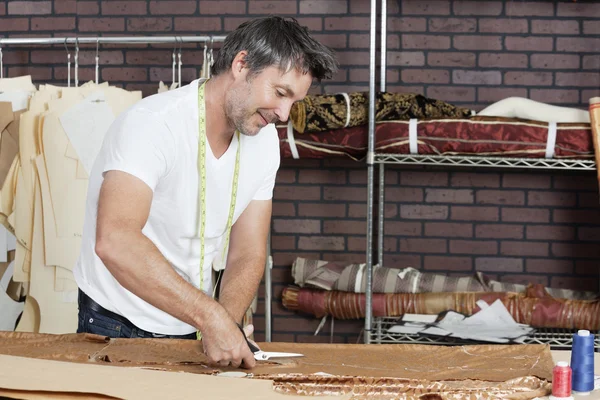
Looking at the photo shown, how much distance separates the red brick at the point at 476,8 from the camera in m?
3.74

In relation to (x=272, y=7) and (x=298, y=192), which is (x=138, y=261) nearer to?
(x=298, y=192)

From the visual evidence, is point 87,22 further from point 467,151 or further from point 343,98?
point 467,151

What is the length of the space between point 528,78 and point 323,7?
3.27 ft

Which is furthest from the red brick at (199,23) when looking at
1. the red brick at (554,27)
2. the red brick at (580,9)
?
the red brick at (580,9)

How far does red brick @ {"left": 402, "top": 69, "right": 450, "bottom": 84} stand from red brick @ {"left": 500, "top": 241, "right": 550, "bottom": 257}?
0.81 meters

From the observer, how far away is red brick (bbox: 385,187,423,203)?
3818 mm

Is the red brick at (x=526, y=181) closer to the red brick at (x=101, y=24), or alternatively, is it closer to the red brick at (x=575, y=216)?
the red brick at (x=575, y=216)

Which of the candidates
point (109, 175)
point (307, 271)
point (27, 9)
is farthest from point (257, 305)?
point (109, 175)

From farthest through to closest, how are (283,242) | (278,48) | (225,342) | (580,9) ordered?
(283,242) → (580,9) → (278,48) → (225,342)

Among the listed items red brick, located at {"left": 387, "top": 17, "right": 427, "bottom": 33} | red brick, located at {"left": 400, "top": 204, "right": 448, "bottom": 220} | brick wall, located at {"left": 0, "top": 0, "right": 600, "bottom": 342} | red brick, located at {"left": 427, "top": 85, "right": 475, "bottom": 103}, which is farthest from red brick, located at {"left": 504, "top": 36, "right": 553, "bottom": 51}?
red brick, located at {"left": 400, "top": 204, "right": 448, "bottom": 220}

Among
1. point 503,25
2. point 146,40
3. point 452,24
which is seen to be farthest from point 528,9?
point 146,40

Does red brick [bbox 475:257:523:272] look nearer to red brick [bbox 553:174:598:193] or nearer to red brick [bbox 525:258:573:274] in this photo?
red brick [bbox 525:258:573:274]

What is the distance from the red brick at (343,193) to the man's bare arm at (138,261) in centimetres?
211

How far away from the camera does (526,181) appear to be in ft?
12.4
